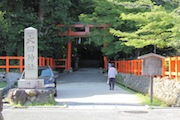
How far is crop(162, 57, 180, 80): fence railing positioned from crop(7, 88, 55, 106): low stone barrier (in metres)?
5.30

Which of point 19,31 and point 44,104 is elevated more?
point 19,31

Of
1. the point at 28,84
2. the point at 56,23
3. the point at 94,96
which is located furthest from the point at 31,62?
the point at 56,23

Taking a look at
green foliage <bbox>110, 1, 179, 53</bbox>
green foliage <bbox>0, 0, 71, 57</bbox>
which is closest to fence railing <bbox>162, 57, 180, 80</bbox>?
green foliage <bbox>110, 1, 179, 53</bbox>

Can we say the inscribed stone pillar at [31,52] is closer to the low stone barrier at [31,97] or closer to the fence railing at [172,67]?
the low stone barrier at [31,97]

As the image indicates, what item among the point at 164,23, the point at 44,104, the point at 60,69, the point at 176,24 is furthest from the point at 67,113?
the point at 60,69

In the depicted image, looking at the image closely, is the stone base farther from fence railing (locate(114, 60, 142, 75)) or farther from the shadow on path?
fence railing (locate(114, 60, 142, 75))

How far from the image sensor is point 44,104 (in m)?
13.4

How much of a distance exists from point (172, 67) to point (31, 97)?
20.7ft

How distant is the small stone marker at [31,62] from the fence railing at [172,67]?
18.5ft

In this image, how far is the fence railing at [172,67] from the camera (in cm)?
1411

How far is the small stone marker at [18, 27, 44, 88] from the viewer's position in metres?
13.9

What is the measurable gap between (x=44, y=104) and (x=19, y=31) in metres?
17.2

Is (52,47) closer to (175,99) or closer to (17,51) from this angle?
(17,51)

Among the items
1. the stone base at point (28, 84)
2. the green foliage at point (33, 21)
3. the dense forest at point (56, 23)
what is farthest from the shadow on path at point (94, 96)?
the green foliage at point (33, 21)
